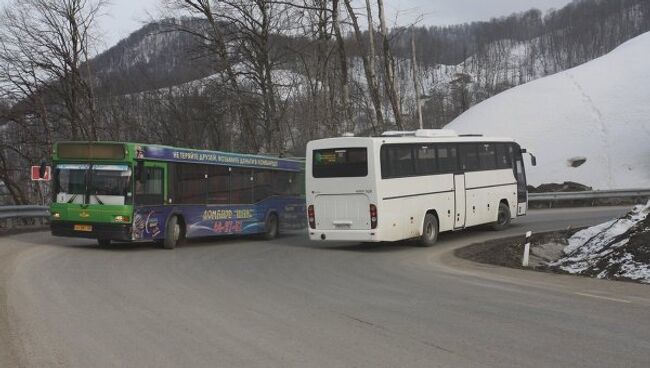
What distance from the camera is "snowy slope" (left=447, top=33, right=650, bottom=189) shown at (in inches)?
1839

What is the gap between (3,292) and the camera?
10.2 metres

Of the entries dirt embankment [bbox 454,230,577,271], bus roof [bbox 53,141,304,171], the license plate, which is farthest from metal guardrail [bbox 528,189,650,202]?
the license plate

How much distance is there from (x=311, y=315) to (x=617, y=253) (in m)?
7.79

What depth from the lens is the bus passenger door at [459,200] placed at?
1981cm

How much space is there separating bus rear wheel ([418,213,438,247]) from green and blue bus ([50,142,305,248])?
20.2 feet

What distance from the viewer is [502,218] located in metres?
22.9

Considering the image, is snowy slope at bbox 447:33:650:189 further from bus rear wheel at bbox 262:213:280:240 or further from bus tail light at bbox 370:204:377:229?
bus tail light at bbox 370:204:377:229

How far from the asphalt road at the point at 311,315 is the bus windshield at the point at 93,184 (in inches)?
85.9

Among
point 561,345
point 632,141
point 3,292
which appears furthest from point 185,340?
point 632,141

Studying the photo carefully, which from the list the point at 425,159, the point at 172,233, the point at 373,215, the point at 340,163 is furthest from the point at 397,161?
the point at 172,233

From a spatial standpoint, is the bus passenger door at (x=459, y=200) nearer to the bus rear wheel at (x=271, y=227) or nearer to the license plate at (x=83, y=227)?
the bus rear wheel at (x=271, y=227)

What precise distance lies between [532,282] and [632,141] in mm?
43593

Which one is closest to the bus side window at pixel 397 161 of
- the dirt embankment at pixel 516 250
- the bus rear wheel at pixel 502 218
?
the dirt embankment at pixel 516 250

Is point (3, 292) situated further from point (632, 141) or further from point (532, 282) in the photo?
point (632, 141)
